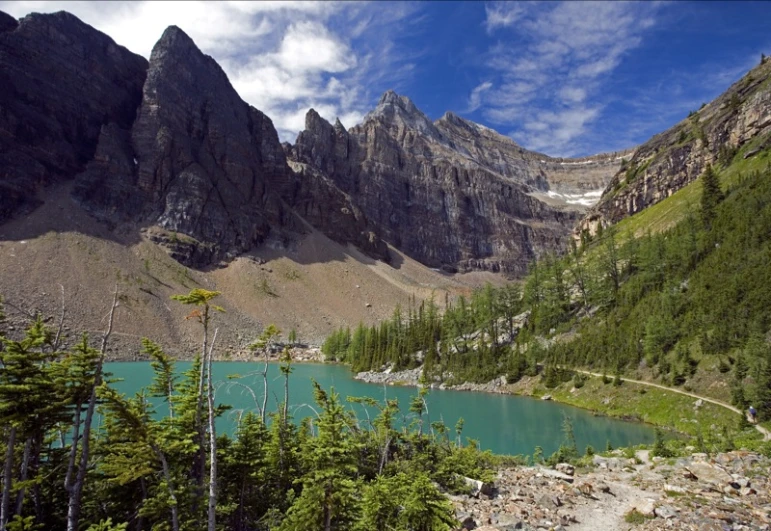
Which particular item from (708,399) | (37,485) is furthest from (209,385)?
(708,399)

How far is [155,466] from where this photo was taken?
1149 centimetres

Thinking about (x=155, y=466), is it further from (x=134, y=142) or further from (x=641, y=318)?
(x=134, y=142)

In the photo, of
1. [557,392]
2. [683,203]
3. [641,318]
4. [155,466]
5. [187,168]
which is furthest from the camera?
[187,168]

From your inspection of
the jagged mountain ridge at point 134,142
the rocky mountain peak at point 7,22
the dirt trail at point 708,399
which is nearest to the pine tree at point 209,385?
the dirt trail at point 708,399


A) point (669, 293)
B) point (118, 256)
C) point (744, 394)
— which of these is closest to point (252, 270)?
point (118, 256)

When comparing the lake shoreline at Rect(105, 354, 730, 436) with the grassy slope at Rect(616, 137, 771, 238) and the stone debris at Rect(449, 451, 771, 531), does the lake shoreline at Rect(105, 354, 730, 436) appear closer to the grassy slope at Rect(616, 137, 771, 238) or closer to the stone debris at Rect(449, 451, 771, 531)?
the stone debris at Rect(449, 451, 771, 531)

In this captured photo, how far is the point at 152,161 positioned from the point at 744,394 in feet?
589

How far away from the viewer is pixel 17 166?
135375 millimetres

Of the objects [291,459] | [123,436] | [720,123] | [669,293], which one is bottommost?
[291,459]

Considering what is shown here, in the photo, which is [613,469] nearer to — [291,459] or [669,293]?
[291,459]

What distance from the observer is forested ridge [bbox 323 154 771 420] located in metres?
38.6

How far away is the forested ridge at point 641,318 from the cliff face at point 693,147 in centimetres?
936

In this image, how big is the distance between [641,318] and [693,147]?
271 feet

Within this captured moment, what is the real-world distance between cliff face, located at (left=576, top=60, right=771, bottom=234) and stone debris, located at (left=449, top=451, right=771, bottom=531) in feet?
281
